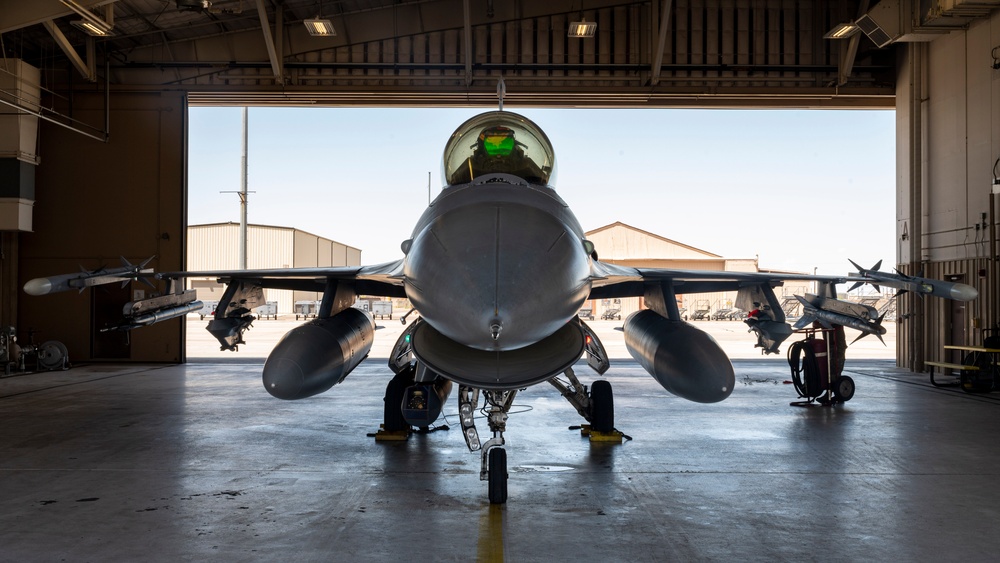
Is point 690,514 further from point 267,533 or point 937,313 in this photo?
point 937,313

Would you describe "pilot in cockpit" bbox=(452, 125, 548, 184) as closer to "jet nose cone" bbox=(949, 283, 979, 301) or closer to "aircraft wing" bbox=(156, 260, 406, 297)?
"aircraft wing" bbox=(156, 260, 406, 297)

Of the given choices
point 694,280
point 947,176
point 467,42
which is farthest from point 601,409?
point 947,176

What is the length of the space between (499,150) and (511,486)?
3.13m

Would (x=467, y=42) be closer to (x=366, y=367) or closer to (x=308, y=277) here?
(x=366, y=367)

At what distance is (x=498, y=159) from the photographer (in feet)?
20.1

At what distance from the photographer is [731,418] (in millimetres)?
10953

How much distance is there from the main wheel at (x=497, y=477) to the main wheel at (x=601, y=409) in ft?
10.6

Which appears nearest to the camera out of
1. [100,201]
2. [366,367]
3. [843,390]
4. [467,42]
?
[843,390]

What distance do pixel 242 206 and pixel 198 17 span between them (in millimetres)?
21700

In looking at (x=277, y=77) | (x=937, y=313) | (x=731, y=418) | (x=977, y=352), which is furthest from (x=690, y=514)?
(x=277, y=77)

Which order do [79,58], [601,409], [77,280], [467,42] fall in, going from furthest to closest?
1. [79,58]
2. [467,42]
3. [601,409]
4. [77,280]

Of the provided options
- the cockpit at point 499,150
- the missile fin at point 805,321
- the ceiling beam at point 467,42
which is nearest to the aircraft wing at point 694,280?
the cockpit at point 499,150

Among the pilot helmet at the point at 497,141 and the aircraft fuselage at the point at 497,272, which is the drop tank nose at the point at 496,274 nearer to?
the aircraft fuselage at the point at 497,272

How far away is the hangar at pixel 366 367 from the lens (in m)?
5.57
